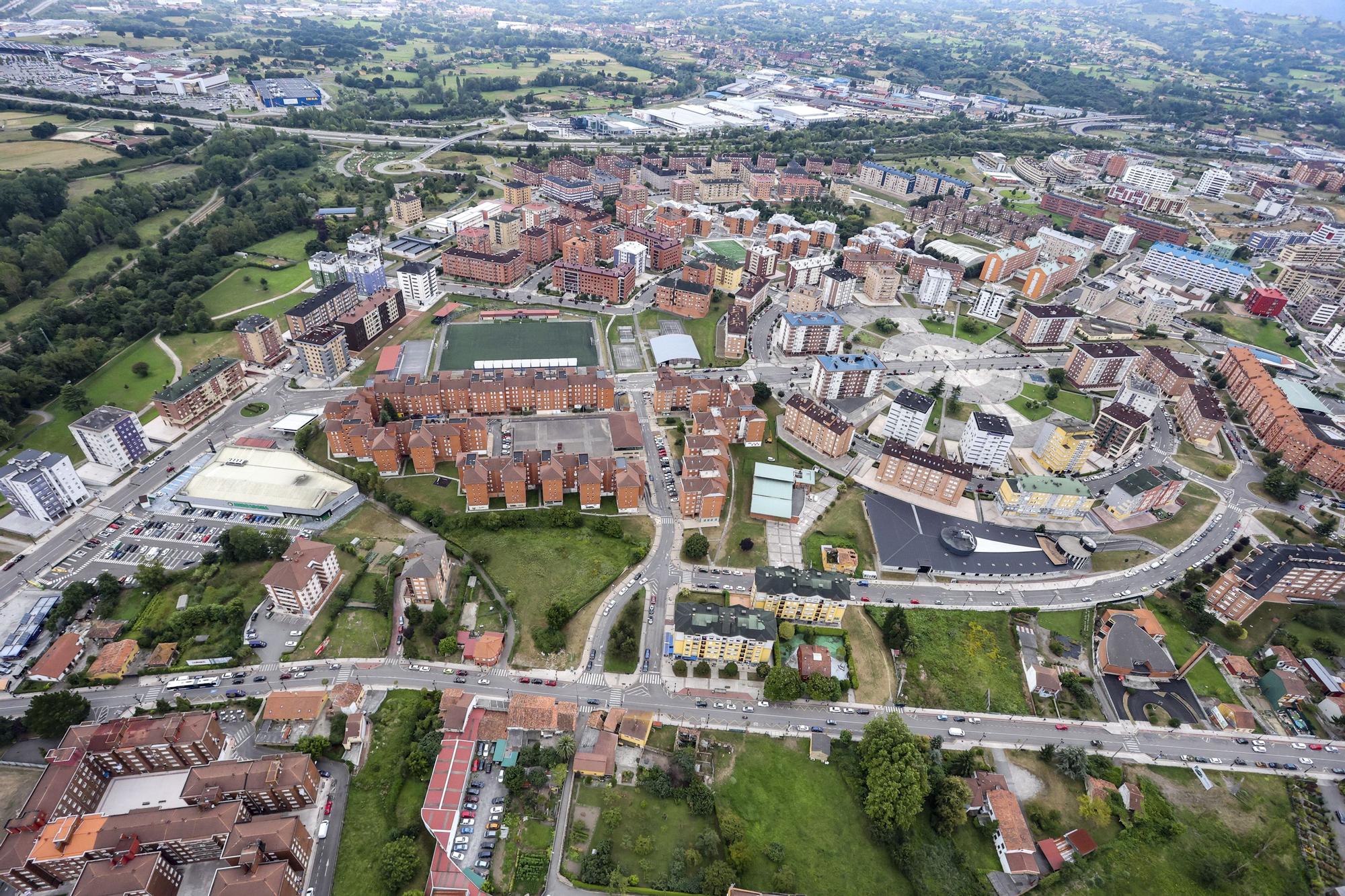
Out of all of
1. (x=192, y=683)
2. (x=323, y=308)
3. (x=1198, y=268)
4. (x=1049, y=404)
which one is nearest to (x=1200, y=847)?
(x=1049, y=404)

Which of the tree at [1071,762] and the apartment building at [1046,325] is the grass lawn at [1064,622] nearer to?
the tree at [1071,762]

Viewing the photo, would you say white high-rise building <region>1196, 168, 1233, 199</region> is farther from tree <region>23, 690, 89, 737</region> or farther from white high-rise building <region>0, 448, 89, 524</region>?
white high-rise building <region>0, 448, 89, 524</region>

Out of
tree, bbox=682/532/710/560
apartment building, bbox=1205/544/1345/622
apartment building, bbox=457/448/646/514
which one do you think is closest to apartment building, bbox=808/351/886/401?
apartment building, bbox=457/448/646/514

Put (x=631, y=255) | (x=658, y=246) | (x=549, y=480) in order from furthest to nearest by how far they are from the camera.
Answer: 1. (x=658, y=246)
2. (x=631, y=255)
3. (x=549, y=480)

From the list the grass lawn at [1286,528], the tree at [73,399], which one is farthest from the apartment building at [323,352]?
the grass lawn at [1286,528]

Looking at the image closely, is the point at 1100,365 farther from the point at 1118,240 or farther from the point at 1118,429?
the point at 1118,240

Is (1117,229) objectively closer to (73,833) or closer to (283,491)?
(283,491)

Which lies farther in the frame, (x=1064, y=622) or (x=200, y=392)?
(x=200, y=392)
